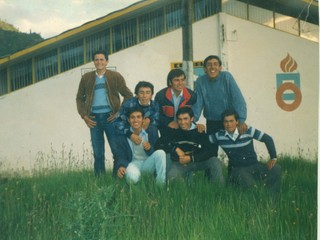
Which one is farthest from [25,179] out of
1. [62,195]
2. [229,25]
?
[229,25]

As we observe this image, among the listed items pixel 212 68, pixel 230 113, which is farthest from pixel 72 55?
pixel 230 113

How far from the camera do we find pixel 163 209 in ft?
14.5

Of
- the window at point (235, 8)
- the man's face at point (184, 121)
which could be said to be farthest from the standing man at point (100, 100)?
the window at point (235, 8)

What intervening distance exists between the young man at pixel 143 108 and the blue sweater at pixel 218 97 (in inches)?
17.1

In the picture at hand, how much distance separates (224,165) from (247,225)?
2.47 feet

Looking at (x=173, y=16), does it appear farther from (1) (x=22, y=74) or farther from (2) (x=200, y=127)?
(1) (x=22, y=74)

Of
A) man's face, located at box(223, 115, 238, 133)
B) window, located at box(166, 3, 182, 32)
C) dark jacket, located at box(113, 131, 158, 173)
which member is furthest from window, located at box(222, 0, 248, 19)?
dark jacket, located at box(113, 131, 158, 173)

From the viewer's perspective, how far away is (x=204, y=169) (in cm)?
479

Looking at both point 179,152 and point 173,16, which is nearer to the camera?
point 179,152

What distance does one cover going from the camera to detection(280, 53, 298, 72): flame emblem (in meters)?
4.85

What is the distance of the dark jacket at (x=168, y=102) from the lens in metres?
4.89

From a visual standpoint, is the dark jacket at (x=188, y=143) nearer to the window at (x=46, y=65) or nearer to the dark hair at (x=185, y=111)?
the dark hair at (x=185, y=111)

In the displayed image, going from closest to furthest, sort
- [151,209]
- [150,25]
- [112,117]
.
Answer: [151,209] < [112,117] < [150,25]

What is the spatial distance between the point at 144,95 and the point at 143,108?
5.4 inches
